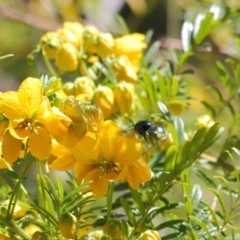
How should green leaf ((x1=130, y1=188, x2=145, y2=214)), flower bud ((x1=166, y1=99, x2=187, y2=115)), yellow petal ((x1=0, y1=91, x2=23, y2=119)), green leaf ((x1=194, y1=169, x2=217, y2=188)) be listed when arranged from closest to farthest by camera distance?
yellow petal ((x1=0, y1=91, x2=23, y2=119))
green leaf ((x1=130, y1=188, x2=145, y2=214))
green leaf ((x1=194, y1=169, x2=217, y2=188))
flower bud ((x1=166, y1=99, x2=187, y2=115))

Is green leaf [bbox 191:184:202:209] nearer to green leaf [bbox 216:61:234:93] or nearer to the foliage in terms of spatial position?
the foliage

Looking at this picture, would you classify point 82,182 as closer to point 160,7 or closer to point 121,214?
point 121,214

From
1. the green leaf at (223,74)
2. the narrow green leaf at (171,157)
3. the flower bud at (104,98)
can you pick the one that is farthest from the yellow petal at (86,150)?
the green leaf at (223,74)

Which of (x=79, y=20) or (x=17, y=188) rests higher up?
(x=79, y=20)

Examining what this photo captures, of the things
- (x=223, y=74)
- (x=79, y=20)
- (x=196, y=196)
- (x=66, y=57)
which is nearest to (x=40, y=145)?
(x=196, y=196)

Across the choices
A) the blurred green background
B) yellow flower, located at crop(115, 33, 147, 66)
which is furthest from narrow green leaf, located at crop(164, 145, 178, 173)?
the blurred green background

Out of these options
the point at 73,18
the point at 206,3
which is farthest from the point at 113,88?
the point at 73,18

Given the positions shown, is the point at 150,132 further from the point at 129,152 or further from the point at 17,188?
the point at 17,188
